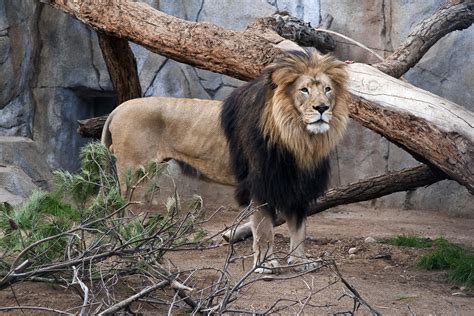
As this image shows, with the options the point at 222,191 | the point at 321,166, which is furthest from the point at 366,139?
the point at 321,166

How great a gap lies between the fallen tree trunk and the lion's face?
0.36m

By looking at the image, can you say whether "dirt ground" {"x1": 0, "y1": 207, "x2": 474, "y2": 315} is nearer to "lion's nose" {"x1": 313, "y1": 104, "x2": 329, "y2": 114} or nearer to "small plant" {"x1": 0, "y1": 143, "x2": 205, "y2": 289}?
"small plant" {"x1": 0, "y1": 143, "x2": 205, "y2": 289}

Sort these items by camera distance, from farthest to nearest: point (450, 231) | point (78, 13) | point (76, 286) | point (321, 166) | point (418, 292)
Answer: point (450, 231), point (78, 13), point (321, 166), point (418, 292), point (76, 286)

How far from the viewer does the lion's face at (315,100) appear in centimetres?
559

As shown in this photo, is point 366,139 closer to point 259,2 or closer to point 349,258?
point 259,2

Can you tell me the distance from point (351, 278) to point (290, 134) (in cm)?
104

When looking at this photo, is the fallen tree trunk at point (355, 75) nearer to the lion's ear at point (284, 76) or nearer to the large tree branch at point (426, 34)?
the lion's ear at point (284, 76)

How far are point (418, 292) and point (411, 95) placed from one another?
1234 millimetres

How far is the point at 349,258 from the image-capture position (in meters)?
6.67

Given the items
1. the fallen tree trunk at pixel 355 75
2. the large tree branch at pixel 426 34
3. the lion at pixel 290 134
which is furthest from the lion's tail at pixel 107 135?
the large tree branch at pixel 426 34

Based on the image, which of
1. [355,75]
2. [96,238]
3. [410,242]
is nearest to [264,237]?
[355,75]

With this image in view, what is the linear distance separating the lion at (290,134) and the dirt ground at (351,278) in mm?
312

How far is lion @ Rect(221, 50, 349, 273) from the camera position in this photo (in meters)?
5.68

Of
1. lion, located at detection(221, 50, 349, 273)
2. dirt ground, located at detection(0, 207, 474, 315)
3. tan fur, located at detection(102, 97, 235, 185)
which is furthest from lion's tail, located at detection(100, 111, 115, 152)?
lion, located at detection(221, 50, 349, 273)
